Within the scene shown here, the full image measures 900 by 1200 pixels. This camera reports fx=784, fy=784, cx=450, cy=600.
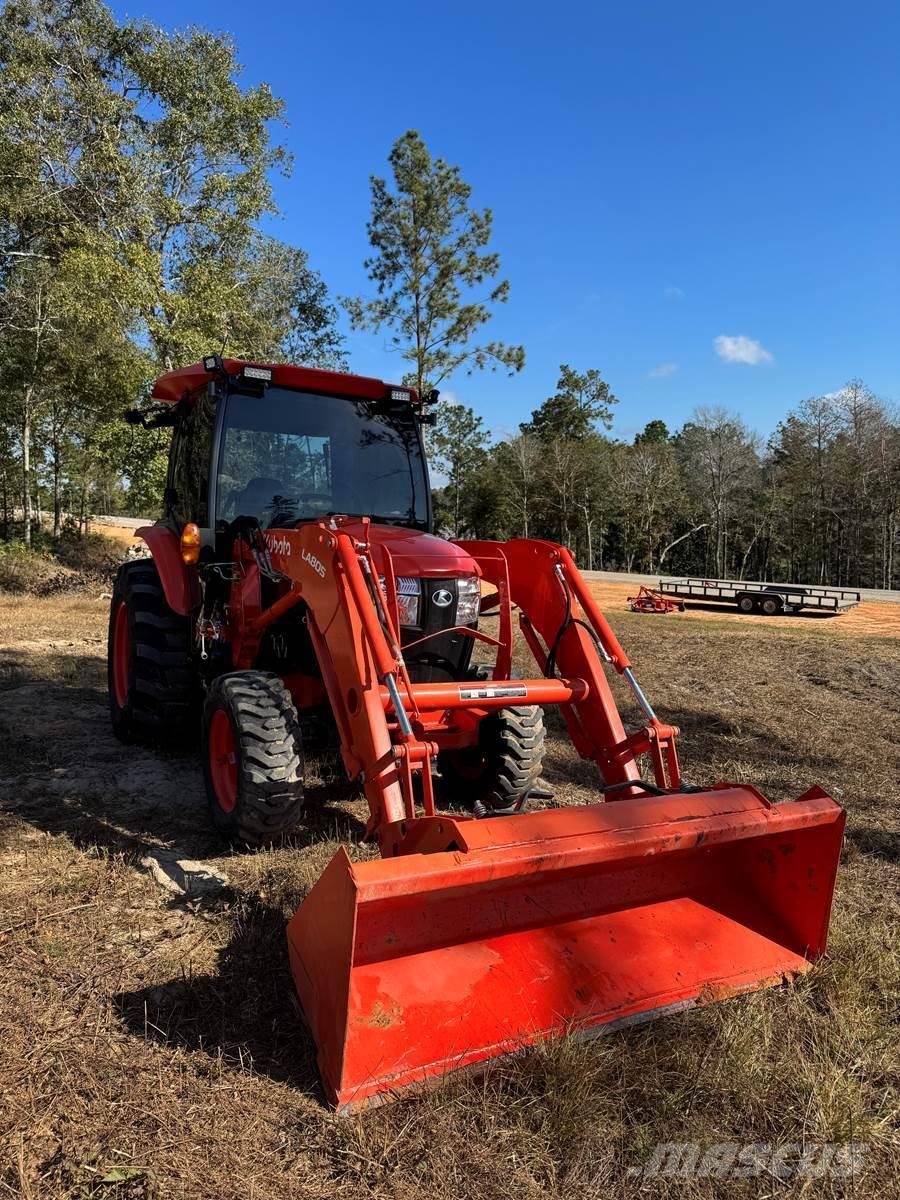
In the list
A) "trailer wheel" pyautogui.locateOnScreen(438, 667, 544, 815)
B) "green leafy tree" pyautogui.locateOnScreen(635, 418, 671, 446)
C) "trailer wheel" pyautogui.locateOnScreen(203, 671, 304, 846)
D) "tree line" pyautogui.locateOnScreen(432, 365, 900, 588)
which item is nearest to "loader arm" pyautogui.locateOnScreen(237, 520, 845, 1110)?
"trailer wheel" pyautogui.locateOnScreen(203, 671, 304, 846)

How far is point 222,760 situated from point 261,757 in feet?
2.16

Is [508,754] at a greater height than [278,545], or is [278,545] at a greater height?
[278,545]

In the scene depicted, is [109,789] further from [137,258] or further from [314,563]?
[137,258]

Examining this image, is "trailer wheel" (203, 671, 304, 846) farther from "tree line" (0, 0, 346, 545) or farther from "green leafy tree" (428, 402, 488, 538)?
"green leafy tree" (428, 402, 488, 538)

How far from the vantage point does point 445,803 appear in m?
4.67

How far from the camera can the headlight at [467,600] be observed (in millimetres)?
4031

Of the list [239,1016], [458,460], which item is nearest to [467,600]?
[239,1016]

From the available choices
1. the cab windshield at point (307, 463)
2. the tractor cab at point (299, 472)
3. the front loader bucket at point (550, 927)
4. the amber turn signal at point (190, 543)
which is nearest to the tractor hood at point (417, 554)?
the tractor cab at point (299, 472)

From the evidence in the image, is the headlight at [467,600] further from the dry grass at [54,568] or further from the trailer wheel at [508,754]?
the dry grass at [54,568]

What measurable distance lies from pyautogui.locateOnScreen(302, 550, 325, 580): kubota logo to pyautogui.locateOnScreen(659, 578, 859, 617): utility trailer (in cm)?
1789

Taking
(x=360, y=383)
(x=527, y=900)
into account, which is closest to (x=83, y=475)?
(x=360, y=383)

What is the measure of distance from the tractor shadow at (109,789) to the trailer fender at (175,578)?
1109 millimetres

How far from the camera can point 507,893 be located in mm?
2707

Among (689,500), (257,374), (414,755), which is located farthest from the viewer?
(689,500)
